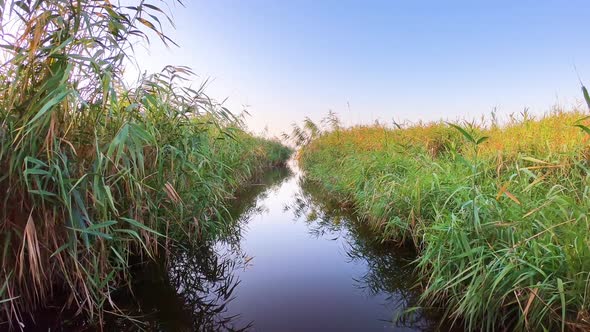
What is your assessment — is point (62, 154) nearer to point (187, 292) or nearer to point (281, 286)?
point (187, 292)

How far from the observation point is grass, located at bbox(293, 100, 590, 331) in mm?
1881

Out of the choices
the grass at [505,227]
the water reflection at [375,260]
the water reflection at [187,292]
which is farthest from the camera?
the water reflection at [375,260]

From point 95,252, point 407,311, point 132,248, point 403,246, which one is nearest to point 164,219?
point 132,248

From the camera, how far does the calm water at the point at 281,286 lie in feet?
8.09

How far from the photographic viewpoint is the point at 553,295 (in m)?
1.84

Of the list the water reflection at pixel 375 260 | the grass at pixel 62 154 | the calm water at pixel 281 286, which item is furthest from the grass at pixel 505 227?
the grass at pixel 62 154

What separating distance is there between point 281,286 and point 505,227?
1.89m

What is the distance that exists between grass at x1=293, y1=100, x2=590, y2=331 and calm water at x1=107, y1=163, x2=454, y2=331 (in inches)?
12.3

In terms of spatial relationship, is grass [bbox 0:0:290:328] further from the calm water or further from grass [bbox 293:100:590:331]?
grass [bbox 293:100:590:331]

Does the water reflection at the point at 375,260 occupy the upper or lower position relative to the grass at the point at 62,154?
lower

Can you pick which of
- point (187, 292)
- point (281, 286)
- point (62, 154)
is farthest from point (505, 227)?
point (62, 154)

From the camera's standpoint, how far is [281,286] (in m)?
3.10

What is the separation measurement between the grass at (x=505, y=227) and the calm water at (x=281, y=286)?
313 mm

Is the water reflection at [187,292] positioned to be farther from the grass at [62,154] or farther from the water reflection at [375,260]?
the water reflection at [375,260]
